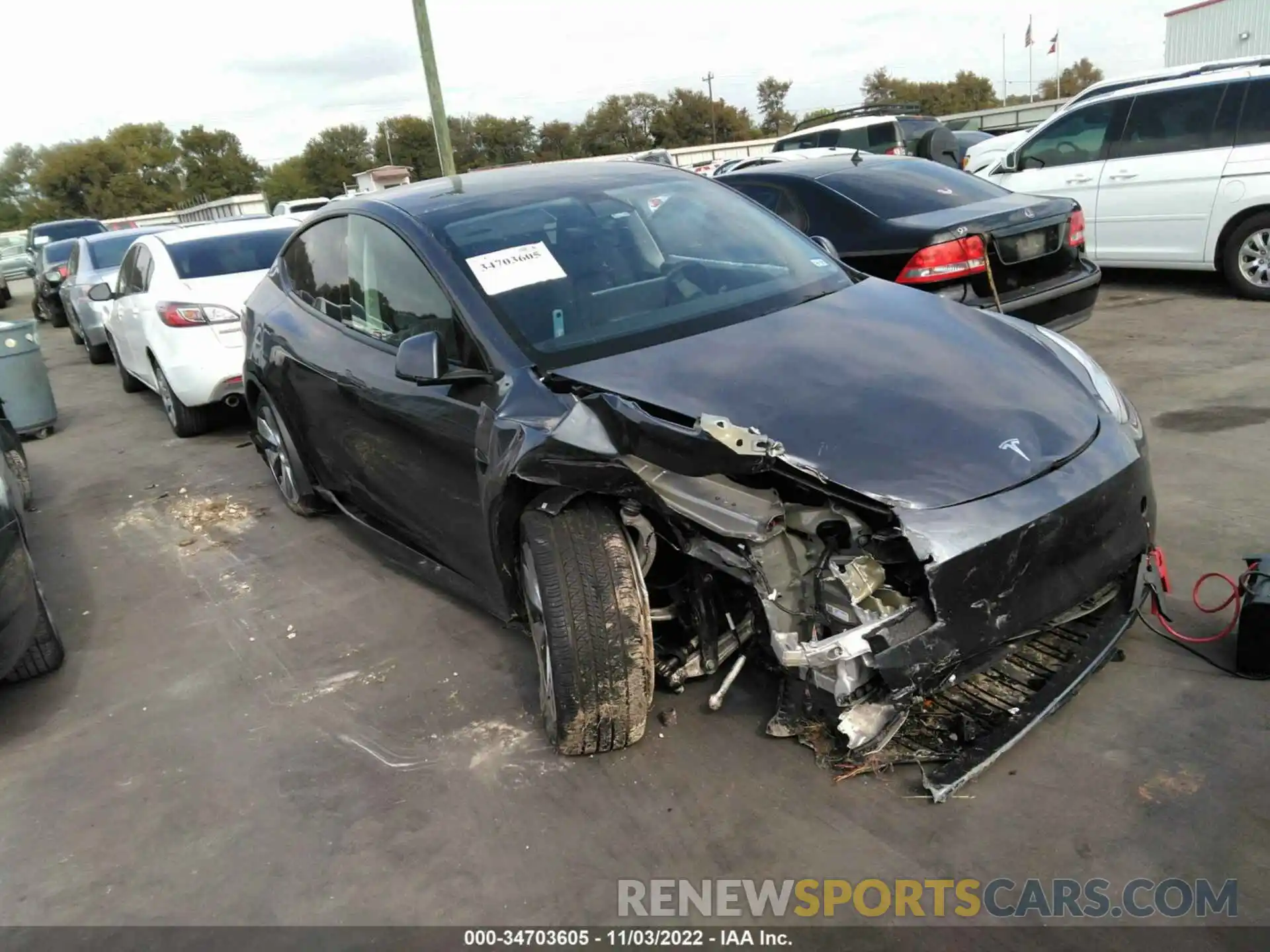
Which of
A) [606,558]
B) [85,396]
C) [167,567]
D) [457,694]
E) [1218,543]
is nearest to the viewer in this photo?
[606,558]

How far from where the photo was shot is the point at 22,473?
6.28 m

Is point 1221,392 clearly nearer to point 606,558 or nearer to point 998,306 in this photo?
point 998,306

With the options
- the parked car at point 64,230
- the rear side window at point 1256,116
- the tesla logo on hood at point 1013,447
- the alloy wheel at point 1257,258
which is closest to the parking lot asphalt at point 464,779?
the tesla logo on hood at point 1013,447

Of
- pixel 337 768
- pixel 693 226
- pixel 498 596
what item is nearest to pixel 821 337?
pixel 693 226

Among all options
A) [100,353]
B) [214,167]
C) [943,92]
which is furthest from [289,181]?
[100,353]

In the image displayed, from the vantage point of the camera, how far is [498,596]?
10.9 ft

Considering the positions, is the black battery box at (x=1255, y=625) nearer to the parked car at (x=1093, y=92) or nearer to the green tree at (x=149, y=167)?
the parked car at (x=1093, y=92)

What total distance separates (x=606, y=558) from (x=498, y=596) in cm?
62

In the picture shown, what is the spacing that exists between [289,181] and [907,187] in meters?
84.6

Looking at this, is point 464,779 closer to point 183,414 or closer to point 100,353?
point 183,414

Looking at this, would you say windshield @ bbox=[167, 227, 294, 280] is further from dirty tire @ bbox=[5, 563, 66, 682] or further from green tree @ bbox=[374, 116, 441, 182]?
green tree @ bbox=[374, 116, 441, 182]

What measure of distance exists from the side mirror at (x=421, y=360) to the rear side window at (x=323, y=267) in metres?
1.20

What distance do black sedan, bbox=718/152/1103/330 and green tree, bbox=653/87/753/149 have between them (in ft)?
241

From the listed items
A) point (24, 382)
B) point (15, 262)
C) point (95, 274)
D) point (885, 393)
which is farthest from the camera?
point (15, 262)
